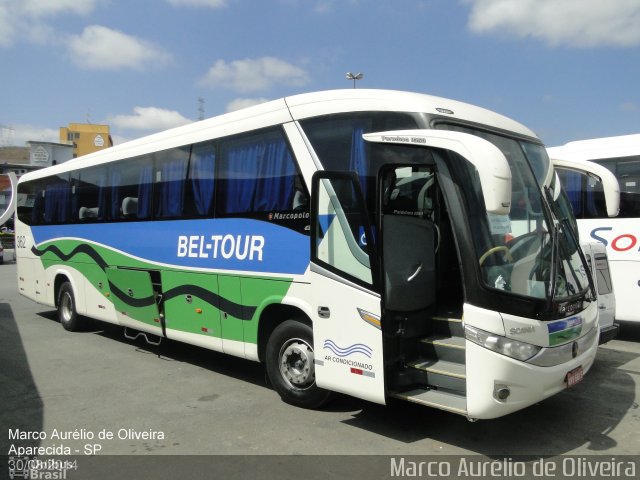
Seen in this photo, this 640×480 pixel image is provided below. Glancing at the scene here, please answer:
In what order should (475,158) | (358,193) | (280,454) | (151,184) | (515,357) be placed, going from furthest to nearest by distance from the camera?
(151,184) < (358,193) < (280,454) < (515,357) < (475,158)

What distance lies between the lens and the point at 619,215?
9.02 m

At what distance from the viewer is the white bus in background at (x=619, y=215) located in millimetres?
8867

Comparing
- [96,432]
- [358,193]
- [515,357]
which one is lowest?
[96,432]

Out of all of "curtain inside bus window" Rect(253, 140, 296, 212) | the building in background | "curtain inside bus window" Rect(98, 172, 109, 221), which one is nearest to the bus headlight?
"curtain inside bus window" Rect(253, 140, 296, 212)

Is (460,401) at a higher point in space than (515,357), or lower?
lower

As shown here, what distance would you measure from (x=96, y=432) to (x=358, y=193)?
3.42 meters

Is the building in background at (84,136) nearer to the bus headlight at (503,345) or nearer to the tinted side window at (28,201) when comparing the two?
the tinted side window at (28,201)

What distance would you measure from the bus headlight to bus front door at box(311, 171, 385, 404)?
84cm

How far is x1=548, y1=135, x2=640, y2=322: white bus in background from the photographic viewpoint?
29.1 feet

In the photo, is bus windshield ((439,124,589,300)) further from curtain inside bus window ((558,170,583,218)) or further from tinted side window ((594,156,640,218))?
curtain inside bus window ((558,170,583,218))

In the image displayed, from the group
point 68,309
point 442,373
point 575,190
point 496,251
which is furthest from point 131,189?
point 575,190

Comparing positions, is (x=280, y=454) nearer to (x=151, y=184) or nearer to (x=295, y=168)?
(x=295, y=168)

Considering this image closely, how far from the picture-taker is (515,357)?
4195 millimetres

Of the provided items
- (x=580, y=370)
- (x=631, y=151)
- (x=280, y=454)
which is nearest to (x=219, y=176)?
(x=280, y=454)
